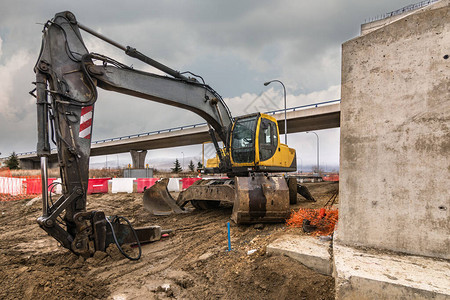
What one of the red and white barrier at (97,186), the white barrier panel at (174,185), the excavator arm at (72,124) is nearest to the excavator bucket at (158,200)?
the excavator arm at (72,124)

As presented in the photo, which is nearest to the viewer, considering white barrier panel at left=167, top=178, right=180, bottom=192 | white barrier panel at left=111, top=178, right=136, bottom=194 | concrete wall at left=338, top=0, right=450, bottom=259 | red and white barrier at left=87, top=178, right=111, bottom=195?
concrete wall at left=338, top=0, right=450, bottom=259

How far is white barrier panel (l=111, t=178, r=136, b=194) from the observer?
16.1 metres

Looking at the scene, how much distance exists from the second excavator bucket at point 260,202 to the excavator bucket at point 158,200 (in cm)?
331

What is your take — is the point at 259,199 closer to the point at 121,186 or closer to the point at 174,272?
the point at 174,272

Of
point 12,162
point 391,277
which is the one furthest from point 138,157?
point 391,277

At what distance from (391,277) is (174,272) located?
2903 mm

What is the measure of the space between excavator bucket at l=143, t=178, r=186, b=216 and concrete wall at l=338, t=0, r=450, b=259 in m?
5.99

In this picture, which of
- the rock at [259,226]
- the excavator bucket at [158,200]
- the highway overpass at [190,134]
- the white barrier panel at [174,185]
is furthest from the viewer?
→ the highway overpass at [190,134]

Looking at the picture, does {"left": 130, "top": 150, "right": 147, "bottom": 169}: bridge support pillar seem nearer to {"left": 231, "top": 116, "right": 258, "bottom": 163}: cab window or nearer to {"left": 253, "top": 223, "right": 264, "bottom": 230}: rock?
{"left": 231, "top": 116, "right": 258, "bottom": 163}: cab window

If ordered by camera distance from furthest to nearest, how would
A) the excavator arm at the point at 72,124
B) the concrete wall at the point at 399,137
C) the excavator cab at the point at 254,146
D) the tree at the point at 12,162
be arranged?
the tree at the point at 12,162 < the excavator cab at the point at 254,146 < the excavator arm at the point at 72,124 < the concrete wall at the point at 399,137

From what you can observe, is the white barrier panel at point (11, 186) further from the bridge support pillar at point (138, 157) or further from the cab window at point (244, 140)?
the bridge support pillar at point (138, 157)

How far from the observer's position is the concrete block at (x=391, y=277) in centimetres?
252

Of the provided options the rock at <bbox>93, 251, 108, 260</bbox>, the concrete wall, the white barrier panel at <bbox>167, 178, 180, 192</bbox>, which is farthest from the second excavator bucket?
the white barrier panel at <bbox>167, 178, 180, 192</bbox>

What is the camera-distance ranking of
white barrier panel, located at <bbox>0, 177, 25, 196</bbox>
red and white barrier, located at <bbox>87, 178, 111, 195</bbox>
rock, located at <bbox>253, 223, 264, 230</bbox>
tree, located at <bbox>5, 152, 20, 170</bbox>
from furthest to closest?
tree, located at <bbox>5, 152, 20, 170</bbox>
white barrier panel, located at <bbox>0, 177, 25, 196</bbox>
red and white barrier, located at <bbox>87, 178, 111, 195</bbox>
rock, located at <bbox>253, 223, 264, 230</bbox>
